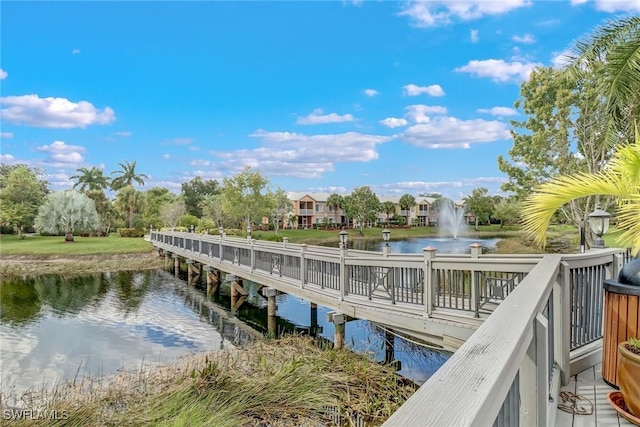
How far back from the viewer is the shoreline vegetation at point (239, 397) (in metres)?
5.00

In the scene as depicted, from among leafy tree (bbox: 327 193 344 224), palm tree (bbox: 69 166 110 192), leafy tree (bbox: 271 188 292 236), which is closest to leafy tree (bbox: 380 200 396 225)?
leafy tree (bbox: 327 193 344 224)

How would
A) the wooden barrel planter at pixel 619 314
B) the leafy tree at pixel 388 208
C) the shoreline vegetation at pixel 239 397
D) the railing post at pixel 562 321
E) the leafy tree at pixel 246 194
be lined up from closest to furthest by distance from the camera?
the wooden barrel planter at pixel 619 314, the railing post at pixel 562 321, the shoreline vegetation at pixel 239 397, the leafy tree at pixel 246 194, the leafy tree at pixel 388 208

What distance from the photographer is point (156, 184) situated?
57.7m

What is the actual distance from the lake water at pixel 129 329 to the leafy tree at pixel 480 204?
1797 inches

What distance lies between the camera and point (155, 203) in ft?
166

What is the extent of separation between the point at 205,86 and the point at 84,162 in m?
35.5

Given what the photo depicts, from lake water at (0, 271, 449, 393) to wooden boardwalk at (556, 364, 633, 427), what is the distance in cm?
408

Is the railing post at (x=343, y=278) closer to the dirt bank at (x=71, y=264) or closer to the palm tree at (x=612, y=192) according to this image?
the palm tree at (x=612, y=192)

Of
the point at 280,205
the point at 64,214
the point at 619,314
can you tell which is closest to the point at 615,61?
the point at 619,314

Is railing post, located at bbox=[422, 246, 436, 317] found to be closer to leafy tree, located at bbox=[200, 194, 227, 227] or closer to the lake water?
the lake water

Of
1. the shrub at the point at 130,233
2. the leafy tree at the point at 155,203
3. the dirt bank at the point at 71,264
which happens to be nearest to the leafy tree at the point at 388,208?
the leafy tree at the point at 155,203

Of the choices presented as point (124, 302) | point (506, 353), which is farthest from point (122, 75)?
point (506, 353)

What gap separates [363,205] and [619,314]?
4705cm

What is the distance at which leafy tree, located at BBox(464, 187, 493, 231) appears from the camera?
54.4 meters
